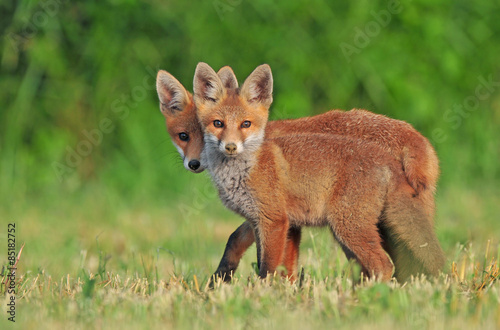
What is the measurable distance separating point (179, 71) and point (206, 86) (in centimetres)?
394

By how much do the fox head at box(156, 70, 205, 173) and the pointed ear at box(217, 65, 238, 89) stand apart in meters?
0.42

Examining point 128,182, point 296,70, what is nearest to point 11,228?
point 128,182

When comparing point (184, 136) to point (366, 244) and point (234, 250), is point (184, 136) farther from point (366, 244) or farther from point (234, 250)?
point (366, 244)

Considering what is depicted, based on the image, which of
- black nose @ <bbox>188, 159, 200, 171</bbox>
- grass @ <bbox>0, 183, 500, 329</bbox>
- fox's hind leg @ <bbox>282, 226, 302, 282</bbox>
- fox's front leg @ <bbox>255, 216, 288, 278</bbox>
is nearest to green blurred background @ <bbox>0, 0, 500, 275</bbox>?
grass @ <bbox>0, 183, 500, 329</bbox>

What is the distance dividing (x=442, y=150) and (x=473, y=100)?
87 cm

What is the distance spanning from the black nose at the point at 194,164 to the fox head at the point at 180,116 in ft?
0.18

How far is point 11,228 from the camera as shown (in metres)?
6.85

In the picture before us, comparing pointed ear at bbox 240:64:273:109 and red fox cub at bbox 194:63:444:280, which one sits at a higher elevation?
pointed ear at bbox 240:64:273:109

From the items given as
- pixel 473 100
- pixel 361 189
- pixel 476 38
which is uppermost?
pixel 476 38

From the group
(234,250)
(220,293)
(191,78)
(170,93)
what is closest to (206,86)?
(170,93)

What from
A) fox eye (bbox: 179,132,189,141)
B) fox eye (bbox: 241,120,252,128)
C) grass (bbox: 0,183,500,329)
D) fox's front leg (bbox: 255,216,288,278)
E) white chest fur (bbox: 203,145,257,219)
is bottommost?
grass (bbox: 0,183,500,329)

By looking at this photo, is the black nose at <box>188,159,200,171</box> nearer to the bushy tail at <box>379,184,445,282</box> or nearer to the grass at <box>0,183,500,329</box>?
the grass at <box>0,183,500,329</box>

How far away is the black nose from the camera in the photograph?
5.05m

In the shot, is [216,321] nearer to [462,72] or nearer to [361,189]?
[361,189]
